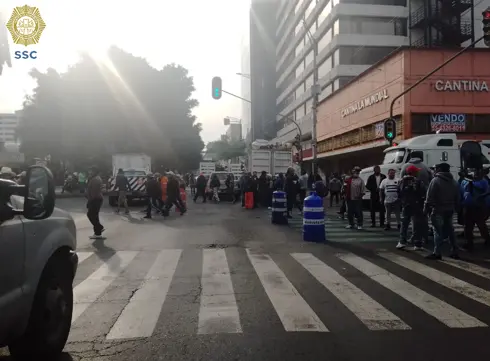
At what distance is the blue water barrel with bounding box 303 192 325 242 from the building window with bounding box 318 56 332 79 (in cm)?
3826

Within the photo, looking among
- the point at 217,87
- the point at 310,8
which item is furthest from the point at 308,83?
the point at 217,87

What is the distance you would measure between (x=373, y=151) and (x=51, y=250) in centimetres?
3192

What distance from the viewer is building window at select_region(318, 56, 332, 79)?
156ft

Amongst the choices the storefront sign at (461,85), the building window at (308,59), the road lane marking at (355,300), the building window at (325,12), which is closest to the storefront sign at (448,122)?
the storefront sign at (461,85)

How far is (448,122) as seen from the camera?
1129 inches

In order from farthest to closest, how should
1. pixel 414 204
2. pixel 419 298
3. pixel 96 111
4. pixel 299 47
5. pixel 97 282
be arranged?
pixel 299 47, pixel 96 111, pixel 414 204, pixel 97 282, pixel 419 298

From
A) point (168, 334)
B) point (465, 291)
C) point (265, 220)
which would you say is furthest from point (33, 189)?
point (265, 220)

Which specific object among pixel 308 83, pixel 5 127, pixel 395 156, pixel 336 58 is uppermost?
pixel 308 83

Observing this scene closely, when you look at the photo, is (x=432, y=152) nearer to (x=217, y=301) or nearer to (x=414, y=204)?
(x=414, y=204)

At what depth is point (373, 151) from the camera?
111 feet

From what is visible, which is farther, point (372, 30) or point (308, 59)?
point (308, 59)

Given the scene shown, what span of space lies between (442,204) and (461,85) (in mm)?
23026

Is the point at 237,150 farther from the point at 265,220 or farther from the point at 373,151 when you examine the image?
the point at 265,220

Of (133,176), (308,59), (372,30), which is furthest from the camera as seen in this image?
(308,59)
